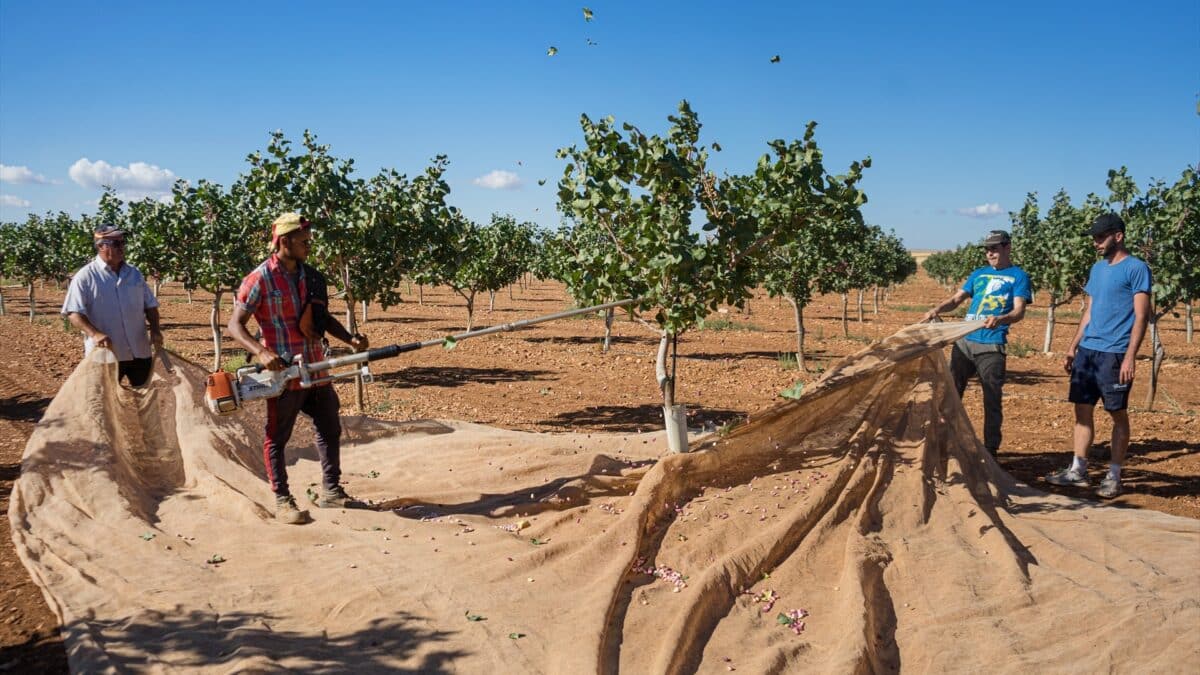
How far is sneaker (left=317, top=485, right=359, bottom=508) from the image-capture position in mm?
5762

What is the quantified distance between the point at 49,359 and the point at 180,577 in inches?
645

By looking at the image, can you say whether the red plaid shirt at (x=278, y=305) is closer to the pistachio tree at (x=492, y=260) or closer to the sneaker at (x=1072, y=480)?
the sneaker at (x=1072, y=480)

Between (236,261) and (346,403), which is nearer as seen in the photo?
(346,403)

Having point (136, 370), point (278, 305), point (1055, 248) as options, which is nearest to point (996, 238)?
point (278, 305)

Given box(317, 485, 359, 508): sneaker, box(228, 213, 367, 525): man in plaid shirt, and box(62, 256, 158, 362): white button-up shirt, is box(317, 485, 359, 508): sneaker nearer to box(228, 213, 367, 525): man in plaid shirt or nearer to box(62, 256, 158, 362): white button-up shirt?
box(228, 213, 367, 525): man in plaid shirt

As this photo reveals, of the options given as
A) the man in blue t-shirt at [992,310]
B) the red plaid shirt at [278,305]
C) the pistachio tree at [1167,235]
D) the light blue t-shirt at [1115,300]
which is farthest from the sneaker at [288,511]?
the pistachio tree at [1167,235]

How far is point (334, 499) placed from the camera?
18.9ft

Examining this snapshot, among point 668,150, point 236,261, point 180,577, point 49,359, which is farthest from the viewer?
point 49,359

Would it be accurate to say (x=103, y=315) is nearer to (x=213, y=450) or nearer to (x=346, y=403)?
(x=213, y=450)

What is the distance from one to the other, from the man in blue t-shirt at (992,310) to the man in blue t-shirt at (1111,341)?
1.91 ft

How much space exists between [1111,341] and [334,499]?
6.42m

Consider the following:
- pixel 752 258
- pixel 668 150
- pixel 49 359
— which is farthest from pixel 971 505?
pixel 49 359

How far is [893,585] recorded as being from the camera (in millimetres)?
4461

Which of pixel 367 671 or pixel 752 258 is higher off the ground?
pixel 752 258
